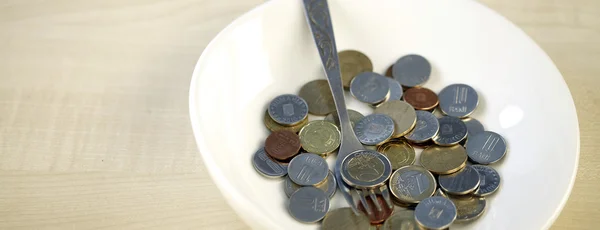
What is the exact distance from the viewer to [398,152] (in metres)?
0.86

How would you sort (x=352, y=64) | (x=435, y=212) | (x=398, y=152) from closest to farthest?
(x=435, y=212), (x=398, y=152), (x=352, y=64)

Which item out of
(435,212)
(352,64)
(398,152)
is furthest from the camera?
(352,64)

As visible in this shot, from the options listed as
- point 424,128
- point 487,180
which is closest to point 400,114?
point 424,128

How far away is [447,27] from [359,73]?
0.46 ft

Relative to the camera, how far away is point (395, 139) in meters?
0.87

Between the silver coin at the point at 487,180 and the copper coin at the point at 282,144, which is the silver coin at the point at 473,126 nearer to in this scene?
the silver coin at the point at 487,180

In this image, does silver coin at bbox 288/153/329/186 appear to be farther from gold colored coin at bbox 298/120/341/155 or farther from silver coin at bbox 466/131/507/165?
silver coin at bbox 466/131/507/165

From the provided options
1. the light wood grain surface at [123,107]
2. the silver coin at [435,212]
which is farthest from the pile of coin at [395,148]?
the light wood grain surface at [123,107]

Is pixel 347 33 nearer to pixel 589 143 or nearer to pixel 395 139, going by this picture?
pixel 395 139

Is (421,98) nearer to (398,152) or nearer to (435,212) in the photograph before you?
(398,152)

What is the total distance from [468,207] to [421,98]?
189mm

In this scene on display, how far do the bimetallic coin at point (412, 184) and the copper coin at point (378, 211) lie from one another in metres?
0.02

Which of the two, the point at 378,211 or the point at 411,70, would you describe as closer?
the point at 378,211

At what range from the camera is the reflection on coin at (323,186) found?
2.64ft
